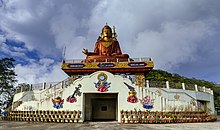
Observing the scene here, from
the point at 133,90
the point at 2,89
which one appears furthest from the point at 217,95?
the point at 2,89

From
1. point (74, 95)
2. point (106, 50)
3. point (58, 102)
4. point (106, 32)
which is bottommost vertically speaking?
point (58, 102)

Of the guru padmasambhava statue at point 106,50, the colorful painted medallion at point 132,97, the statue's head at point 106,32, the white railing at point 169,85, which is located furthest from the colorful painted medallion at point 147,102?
the statue's head at point 106,32

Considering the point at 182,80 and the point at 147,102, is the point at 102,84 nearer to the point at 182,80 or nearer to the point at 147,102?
the point at 147,102

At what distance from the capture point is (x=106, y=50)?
22578 millimetres

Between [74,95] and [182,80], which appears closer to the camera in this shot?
[74,95]

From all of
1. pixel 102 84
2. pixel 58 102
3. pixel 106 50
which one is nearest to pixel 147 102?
pixel 102 84

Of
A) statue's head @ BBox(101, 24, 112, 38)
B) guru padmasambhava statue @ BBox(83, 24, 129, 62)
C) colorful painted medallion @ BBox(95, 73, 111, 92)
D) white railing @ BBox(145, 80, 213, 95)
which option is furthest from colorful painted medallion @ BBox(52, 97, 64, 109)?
statue's head @ BBox(101, 24, 112, 38)

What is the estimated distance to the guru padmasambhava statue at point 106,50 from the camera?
20.5m

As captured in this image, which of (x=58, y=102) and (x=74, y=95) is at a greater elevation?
(x=74, y=95)

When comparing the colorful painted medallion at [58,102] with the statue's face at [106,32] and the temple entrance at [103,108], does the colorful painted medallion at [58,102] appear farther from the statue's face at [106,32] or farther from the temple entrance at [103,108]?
the statue's face at [106,32]

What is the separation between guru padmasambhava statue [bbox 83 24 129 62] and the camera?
2050 centimetres

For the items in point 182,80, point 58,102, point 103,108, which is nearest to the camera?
point 58,102

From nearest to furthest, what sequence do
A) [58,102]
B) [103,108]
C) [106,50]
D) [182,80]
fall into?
[58,102] < [103,108] < [106,50] < [182,80]

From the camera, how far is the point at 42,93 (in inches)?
627
